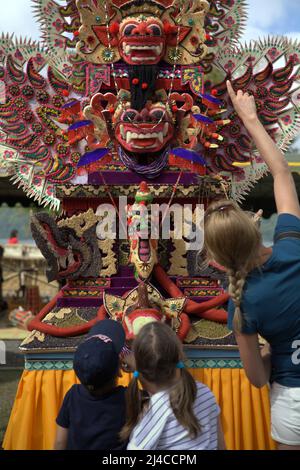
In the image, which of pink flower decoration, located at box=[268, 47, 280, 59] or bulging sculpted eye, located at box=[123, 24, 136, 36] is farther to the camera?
pink flower decoration, located at box=[268, 47, 280, 59]

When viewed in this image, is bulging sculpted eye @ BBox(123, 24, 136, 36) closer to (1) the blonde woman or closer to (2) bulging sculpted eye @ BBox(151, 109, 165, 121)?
(2) bulging sculpted eye @ BBox(151, 109, 165, 121)

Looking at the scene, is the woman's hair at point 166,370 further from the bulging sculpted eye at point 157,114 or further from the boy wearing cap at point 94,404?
the bulging sculpted eye at point 157,114

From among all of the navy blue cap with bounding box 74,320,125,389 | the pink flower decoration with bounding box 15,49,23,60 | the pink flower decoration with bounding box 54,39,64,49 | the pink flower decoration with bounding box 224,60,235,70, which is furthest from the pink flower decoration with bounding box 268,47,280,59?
the navy blue cap with bounding box 74,320,125,389

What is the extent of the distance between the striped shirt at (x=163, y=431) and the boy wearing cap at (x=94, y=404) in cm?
14

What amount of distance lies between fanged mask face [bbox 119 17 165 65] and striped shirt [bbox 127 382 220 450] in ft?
8.21

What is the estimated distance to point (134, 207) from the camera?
109 inches

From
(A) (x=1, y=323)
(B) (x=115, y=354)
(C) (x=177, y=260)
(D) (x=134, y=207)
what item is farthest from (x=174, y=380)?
(A) (x=1, y=323)

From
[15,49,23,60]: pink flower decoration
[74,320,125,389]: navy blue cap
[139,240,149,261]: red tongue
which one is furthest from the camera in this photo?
[15,49,23,60]: pink flower decoration

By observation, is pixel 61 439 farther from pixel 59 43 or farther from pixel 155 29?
pixel 59 43

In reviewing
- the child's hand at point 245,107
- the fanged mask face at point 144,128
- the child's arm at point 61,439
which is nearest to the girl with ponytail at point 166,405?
the child's arm at point 61,439

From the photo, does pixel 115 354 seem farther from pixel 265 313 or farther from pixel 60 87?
pixel 60 87

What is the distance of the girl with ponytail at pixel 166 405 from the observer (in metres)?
1.44

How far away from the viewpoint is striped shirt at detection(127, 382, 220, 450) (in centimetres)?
144
